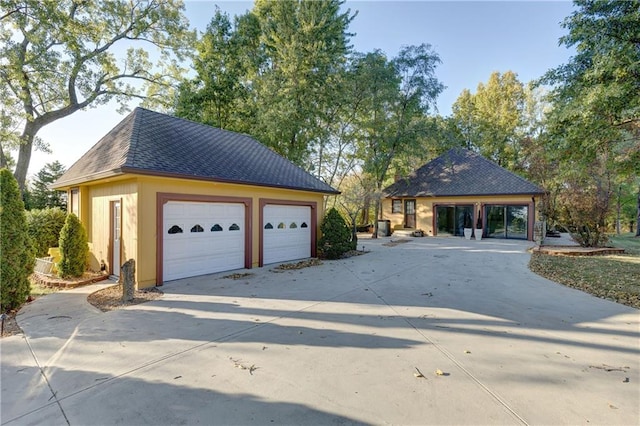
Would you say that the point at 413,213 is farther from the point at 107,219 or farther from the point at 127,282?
the point at 127,282

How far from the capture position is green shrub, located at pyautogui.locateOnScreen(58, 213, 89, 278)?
7746 millimetres

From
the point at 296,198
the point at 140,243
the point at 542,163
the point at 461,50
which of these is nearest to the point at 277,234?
the point at 296,198

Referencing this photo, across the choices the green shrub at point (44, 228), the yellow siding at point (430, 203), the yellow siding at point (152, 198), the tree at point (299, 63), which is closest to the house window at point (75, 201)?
the green shrub at point (44, 228)

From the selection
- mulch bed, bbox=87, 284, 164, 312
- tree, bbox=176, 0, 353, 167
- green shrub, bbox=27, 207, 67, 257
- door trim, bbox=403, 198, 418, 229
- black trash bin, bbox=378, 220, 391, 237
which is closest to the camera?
mulch bed, bbox=87, 284, 164, 312

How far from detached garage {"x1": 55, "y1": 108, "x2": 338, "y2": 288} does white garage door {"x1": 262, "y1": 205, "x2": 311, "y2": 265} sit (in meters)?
0.04

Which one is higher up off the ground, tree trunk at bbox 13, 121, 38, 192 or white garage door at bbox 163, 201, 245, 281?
tree trunk at bbox 13, 121, 38, 192

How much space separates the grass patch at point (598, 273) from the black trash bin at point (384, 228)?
970 cm

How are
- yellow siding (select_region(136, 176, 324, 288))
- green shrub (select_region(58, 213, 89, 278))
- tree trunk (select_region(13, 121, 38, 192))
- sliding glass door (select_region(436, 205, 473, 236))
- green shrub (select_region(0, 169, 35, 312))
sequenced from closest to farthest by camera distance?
green shrub (select_region(0, 169, 35, 312))
yellow siding (select_region(136, 176, 324, 288))
green shrub (select_region(58, 213, 89, 278))
tree trunk (select_region(13, 121, 38, 192))
sliding glass door (select_region(436, 205, 473, 236))

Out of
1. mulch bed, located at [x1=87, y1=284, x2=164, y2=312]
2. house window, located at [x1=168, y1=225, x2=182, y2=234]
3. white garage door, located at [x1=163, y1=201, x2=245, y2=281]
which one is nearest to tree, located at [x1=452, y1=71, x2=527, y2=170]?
white garage door, located at [x1=163, y1=201, x2=245, y2=281]

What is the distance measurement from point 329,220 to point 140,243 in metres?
6.69

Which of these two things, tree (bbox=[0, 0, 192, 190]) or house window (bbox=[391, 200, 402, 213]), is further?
house window (bbox=[391, 200, 402, 213])

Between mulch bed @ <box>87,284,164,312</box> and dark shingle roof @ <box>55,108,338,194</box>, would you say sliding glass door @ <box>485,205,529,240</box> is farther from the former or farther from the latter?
mulch bed @ <box>87,284,164,312</box>

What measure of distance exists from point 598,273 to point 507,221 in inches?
394

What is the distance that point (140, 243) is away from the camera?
22.6 ft
